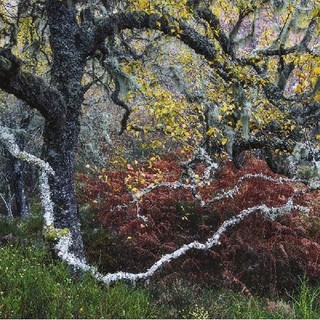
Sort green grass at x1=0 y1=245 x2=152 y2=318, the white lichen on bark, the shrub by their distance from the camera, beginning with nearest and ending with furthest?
green grass at x1=0 y1=245 x2=152 y2=318
the white lichen on bark
the shrub

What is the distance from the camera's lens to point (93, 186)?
12.0 meters

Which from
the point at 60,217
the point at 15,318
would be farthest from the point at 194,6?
the point at 15,318

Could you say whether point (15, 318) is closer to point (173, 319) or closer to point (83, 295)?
point (83, 295)

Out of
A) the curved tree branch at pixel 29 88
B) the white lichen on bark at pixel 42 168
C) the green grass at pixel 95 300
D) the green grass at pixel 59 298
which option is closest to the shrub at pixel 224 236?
the green grass at pixel 95 300

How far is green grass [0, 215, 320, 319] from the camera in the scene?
4910 millimetres

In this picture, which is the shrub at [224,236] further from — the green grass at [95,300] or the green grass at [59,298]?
the green grass at [59,298]

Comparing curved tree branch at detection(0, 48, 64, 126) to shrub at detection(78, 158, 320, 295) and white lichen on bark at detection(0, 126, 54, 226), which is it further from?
shrub at detection(78, 158, 320, 295)

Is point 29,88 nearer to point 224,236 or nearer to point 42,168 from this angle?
point 42,168

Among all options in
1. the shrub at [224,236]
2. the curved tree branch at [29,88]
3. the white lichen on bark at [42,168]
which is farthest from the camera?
the shrub at [224,236]

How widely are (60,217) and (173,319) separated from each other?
2.75 meters

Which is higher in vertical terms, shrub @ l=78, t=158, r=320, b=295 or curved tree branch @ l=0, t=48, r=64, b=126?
curved tree branch @ l=0, t=48, r=64, b=126

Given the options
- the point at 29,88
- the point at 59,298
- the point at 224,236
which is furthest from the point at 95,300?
the point at 224,236

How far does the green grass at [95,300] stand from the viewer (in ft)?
16.1

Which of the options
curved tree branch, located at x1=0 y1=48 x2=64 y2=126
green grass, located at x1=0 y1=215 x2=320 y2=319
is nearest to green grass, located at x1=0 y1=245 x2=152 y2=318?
green grass, located at x1=0 y1=215 x2=320 y2=319
